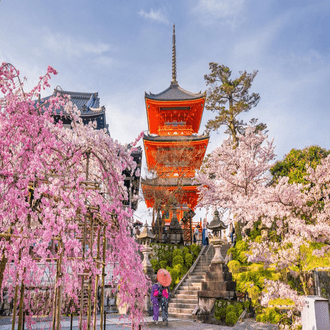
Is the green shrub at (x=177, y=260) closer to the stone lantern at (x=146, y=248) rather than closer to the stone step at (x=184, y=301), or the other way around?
the stone lantern at (x=146, y=248)

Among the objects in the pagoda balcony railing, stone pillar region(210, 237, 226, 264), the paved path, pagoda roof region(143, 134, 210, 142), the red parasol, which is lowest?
the paved path

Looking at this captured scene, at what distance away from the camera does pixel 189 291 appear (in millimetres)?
14406

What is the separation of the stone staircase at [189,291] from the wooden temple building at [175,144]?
7910 mm

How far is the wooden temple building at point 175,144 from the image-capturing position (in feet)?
87.9

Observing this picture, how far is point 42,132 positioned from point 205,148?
88.2 feet

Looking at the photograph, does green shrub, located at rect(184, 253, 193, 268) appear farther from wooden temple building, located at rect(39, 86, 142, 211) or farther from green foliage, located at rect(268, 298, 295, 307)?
green foliage, located at rect(268, 298, 295, 307)

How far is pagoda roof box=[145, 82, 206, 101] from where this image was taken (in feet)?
103

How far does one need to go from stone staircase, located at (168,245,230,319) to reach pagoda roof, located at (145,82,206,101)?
18.1m

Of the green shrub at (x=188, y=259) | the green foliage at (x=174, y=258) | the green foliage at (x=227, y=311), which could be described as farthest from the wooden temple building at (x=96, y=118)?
the green foliage at (x=227, y=311)

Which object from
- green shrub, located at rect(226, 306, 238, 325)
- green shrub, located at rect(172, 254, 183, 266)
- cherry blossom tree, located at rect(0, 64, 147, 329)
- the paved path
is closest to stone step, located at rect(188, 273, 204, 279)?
green shrub, located at rect(172, 254, 183, 266)

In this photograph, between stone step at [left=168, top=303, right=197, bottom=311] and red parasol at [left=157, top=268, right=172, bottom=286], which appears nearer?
red parasol at [left=157, top=268, right=172, bottom=286]

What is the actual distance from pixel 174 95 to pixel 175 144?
746 cm

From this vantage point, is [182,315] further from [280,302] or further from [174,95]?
[174,95]

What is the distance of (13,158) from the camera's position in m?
4.71
